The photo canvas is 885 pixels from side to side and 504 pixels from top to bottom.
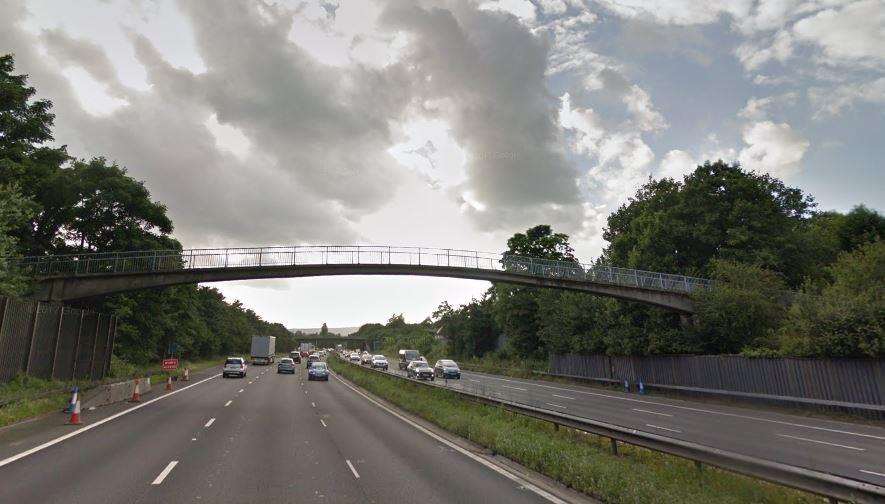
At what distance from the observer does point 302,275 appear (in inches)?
1256

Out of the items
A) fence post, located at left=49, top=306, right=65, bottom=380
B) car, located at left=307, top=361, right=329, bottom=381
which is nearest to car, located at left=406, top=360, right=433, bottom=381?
car, located at left=307, top=361, right=329, bottom=381

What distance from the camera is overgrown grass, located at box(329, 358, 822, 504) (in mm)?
7465

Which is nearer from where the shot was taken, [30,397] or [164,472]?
[164,472]

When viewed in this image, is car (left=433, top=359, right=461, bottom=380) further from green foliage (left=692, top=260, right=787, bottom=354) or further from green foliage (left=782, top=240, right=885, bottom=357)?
green foliage (left=782, top=240, right=885, bottom=357)

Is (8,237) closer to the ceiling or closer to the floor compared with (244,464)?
closer to the ceiling

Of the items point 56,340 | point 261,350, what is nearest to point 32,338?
point 56,340

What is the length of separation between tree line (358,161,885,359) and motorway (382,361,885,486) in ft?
16.2

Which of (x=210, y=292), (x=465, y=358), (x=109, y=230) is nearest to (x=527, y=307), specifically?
→ (x=465, y=358)

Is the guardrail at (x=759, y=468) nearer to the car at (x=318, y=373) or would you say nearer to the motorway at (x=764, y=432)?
the motorway at (x=764, y=432)

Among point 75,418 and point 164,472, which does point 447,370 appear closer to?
point 75,418

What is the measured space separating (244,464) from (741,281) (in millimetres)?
31975

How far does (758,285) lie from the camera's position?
31.7m

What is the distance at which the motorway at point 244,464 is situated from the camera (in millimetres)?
8234

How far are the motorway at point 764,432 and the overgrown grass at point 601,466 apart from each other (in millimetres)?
2249
